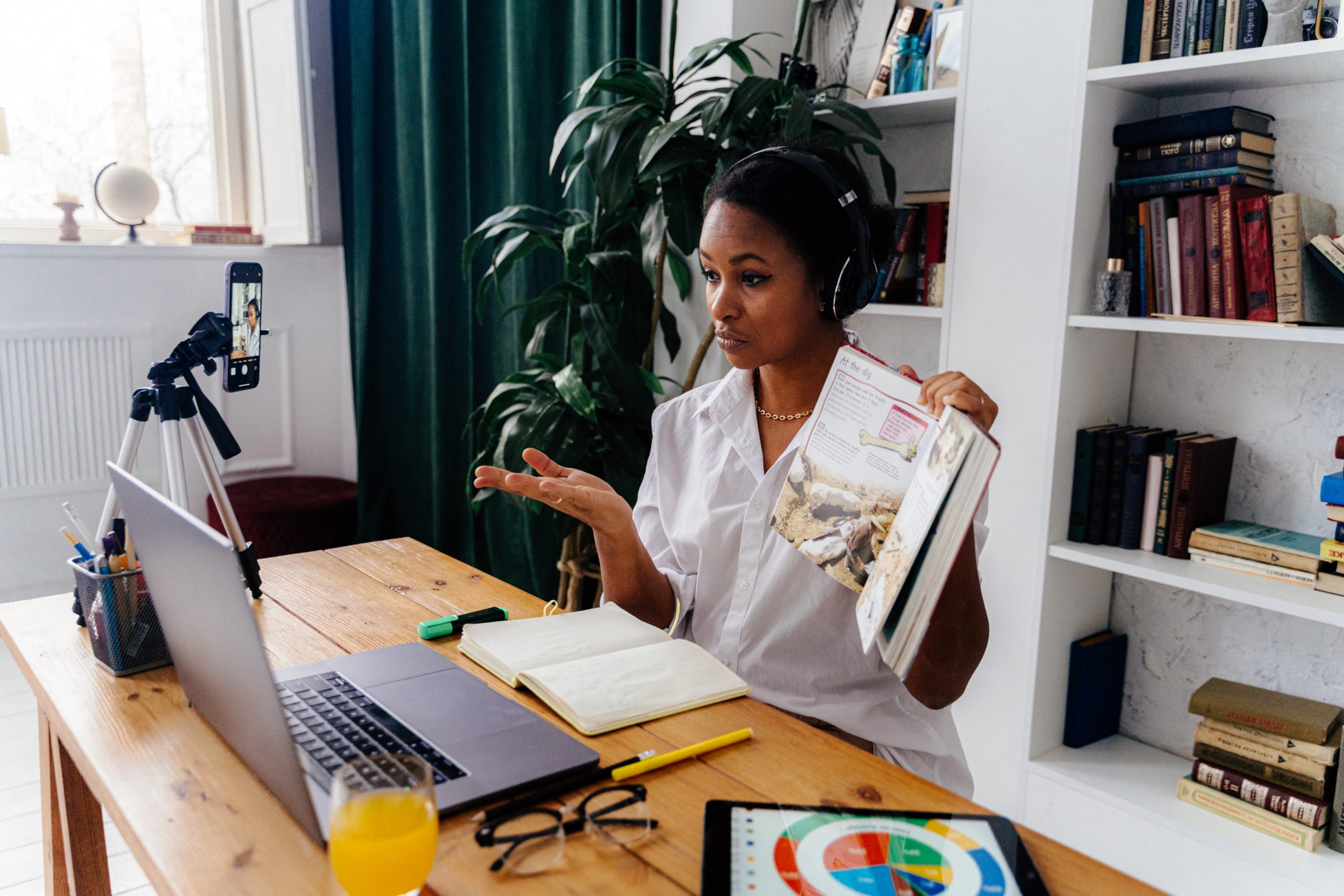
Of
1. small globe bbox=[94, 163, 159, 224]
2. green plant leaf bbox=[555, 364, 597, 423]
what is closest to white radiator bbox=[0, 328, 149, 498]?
small globe bbox=[94, 163, 159, 224]

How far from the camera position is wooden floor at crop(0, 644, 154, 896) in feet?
6.03

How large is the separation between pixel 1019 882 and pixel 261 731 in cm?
59

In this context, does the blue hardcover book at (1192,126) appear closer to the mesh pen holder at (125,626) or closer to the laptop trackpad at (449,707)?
the laptop trackpad at (449,707)

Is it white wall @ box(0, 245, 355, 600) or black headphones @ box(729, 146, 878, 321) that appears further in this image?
white wall @ box(0, 245, 355, 600)

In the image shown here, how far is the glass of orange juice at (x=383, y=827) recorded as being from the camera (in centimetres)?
65

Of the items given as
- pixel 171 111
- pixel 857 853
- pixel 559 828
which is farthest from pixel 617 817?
pixel 171 111

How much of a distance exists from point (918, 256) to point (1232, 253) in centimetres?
72

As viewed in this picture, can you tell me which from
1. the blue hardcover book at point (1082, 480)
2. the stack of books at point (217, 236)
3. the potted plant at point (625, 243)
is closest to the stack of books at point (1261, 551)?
the blue hardcover book at point (1082, 480)

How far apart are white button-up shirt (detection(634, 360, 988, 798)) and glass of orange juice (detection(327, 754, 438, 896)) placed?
605 millimetres

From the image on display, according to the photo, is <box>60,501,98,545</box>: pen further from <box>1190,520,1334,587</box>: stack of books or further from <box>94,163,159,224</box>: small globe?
<box>94,163,159,224</box>: small globe

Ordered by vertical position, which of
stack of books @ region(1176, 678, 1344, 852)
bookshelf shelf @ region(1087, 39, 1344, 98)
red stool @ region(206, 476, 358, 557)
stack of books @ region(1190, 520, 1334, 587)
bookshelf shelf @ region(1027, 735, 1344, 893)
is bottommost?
bookshelf shelf @ region(1027, 735, 1344, 893)

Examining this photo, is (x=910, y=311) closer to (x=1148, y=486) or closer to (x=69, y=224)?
(x=1148, y=486)

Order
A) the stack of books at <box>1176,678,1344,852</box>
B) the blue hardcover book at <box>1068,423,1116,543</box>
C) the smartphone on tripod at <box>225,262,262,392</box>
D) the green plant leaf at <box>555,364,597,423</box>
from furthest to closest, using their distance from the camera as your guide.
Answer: the green plant leaf at <box>555,364,597,423</box> → the blue hardcover book at <box>1068,423,1116,543</box> → the stack of books at <box>1176,678,1344,852</box> → the smartphone on tripod at <box>225,262,262,392</box>

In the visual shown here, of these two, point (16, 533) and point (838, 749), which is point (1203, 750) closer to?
point (838, 749)
